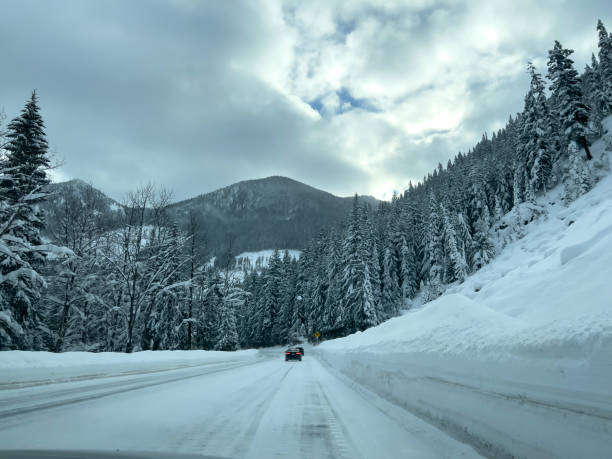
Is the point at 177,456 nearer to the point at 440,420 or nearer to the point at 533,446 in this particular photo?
the point at 533,446

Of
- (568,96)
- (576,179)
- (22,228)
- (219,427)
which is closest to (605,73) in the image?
(568,96)

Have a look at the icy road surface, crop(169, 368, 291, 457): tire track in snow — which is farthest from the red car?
crop(169, 368, 291, 457): tire track in snow

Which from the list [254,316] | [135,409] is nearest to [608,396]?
[135,409]

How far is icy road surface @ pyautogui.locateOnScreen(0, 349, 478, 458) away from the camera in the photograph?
10.1ft

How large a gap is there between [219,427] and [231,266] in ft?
144

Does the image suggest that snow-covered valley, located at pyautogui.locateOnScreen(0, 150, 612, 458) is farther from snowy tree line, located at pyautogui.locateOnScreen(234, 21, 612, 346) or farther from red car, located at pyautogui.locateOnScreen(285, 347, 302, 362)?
snowy tree line, located at pyautogui.locateOnScreen(234, 21, 612, 346)

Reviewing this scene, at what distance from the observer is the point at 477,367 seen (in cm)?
336

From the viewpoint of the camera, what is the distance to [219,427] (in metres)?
3.93

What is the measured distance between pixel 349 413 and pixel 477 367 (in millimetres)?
2466

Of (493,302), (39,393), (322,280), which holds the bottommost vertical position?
(39,393)

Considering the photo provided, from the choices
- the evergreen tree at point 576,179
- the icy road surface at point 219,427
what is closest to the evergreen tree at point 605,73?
the evergreen tree at point 576,179

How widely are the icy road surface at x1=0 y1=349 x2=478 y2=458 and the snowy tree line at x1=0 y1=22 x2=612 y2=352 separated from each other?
1543 centimetres

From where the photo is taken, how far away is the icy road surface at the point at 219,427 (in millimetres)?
3086

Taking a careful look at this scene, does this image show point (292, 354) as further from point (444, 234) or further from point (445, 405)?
point (444, 234)
